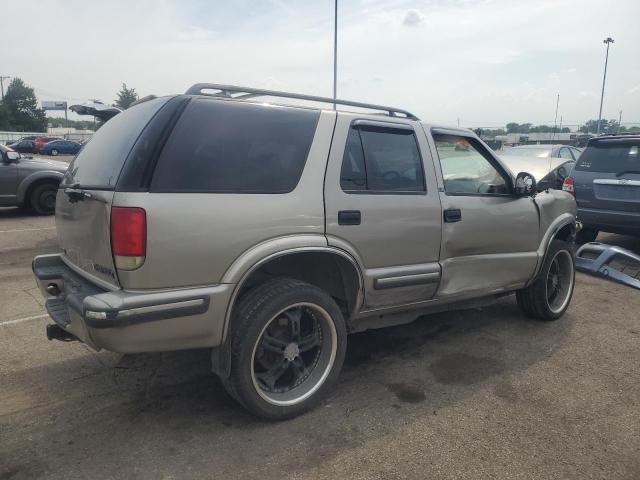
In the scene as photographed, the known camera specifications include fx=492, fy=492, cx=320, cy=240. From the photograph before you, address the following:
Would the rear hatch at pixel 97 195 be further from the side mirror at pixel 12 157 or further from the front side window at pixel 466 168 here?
the side mirror at pixel 12 157

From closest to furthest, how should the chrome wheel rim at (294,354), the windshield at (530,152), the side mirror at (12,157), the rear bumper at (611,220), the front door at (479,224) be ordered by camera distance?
the chrome wheel rim at (294,354), the front door at (479,224), the rear bumper at (611,220), the side mirror at (12,157), the windshield at (530,152)

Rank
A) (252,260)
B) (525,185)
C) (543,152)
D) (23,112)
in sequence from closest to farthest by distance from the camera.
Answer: (252,260) → (525,185) → (543,152) → (23,112)

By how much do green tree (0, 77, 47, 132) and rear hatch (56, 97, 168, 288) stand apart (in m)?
88.2

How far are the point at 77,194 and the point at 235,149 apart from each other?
3.00 ft

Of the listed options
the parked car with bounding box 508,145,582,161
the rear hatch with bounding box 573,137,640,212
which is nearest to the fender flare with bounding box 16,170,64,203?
the rear hatch with bounding box 573,137,640,212

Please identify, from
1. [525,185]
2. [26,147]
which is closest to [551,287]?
[525,185]

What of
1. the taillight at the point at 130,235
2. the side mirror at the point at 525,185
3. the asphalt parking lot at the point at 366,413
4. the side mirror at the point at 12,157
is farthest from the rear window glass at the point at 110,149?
the side mirror at the point at 12,157

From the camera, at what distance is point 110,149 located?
2.88 metres

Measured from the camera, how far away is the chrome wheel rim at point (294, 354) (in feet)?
9.59

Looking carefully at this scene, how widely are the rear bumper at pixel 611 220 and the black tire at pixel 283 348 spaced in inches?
214

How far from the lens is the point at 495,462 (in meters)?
2.56

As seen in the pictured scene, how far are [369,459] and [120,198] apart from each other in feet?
6.00

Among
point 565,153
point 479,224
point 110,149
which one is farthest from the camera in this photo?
point 565,153

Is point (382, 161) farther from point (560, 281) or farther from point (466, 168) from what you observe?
point (560, 281)
